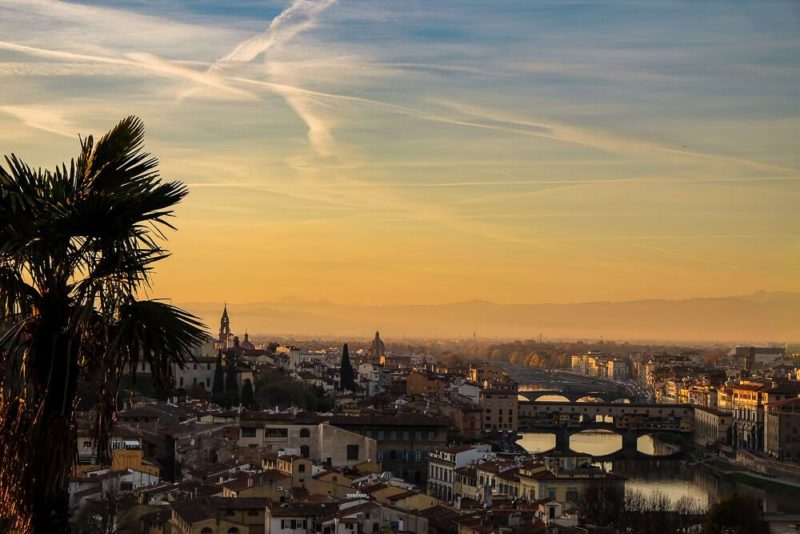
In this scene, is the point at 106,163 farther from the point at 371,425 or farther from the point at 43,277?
the point at 371,425

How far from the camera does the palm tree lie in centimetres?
185

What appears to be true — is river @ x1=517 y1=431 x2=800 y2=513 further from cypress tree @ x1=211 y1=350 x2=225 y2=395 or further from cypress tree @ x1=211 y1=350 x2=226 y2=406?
cypress tree @ x1=211 y1=350 x2=225 y2=395

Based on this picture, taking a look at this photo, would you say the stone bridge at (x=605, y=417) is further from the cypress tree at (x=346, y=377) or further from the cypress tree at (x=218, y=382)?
the cypress tree at (x=218, y=382)

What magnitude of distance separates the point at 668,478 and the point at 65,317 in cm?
2743

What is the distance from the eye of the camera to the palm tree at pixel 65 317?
6.07 feet

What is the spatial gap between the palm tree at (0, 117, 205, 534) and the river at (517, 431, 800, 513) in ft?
67.8

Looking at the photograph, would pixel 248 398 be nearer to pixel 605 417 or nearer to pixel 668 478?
pixel 668 478

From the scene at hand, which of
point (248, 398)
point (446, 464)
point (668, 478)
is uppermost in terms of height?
point (248, 398)

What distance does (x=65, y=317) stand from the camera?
6.34ft

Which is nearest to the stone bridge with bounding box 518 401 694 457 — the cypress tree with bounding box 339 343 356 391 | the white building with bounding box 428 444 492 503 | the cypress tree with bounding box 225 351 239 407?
the cypress tree with bounding box 339 343 356 391

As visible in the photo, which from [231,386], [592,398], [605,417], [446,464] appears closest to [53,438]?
[446,464]

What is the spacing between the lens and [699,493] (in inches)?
967

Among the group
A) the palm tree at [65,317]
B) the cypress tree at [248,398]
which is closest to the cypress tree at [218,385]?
the cypress tree at [248,398]

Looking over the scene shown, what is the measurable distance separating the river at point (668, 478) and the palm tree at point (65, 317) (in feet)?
67.8
